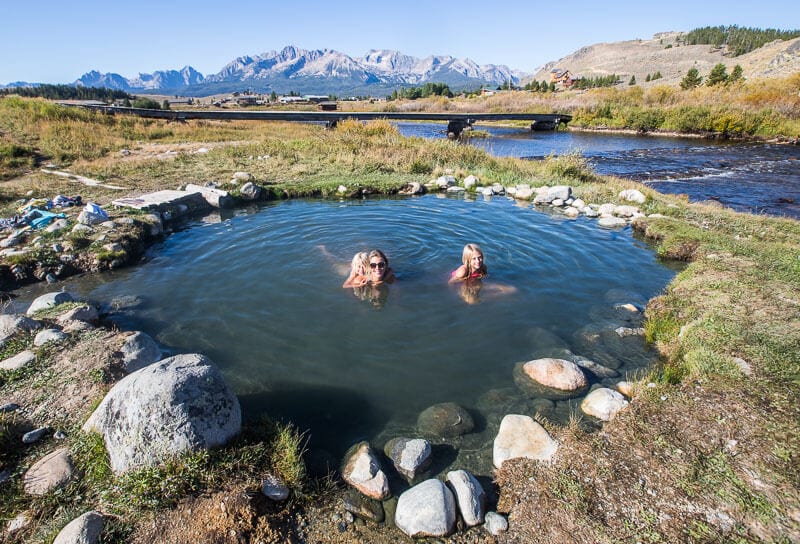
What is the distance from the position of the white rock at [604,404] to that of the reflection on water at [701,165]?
15.9 m

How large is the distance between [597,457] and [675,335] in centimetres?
337

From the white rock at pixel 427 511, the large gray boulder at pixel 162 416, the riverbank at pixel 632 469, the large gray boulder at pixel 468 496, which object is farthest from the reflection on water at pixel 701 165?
the large gray boulder at pixel 162 416

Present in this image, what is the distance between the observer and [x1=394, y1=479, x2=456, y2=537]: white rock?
11.0 feet

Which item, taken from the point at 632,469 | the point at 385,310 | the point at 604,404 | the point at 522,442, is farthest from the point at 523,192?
the point at 632,469

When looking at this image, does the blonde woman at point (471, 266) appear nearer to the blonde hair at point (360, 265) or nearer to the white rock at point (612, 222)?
the blonde hair at point (360, 265)

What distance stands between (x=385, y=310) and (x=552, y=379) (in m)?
3.13

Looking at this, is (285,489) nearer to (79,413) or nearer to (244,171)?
(79,413)

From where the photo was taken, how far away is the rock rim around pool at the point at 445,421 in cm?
457

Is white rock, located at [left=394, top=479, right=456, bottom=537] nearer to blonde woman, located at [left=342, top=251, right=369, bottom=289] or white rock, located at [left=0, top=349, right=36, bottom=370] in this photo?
blonde woman, located at [left=342, top=251, right=369, bottom=289]

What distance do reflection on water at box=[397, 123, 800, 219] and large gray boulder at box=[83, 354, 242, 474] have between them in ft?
65.6

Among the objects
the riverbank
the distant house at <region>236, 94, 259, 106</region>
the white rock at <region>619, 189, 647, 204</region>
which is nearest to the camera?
the riverbank

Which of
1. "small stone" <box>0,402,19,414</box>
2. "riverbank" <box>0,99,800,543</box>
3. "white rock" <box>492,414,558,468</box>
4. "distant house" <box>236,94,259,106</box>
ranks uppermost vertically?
"distant house" <box>236,94,259,106</box>

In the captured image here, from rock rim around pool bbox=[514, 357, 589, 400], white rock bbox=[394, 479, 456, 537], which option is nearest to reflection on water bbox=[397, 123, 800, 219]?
rock rim around pool bbox=[514, 357, 589, 400]

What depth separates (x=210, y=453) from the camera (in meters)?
3.69
